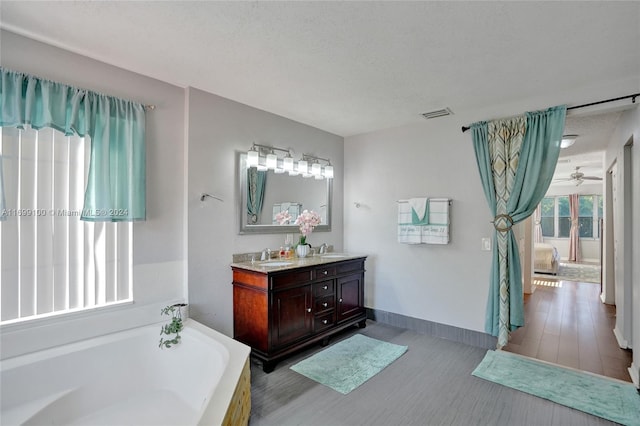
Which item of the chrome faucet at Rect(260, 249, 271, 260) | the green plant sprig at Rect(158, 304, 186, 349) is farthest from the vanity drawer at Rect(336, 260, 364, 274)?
the green plant sprig at Rect(158, 304, 186, 349)

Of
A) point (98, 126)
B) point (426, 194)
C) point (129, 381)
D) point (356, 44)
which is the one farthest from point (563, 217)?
point (98, 126)

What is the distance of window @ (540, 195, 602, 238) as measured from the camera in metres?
8.80

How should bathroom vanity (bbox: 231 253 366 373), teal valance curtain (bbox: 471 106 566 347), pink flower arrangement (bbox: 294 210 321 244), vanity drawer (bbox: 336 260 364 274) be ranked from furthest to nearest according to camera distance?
1. pink flower arrangement (bbox: 294 210 321 244)
2. vanity drawer (bbox: 336 260 364 274)
3. teal valance curtain (bbox: 471 106 566 347)
4. bathroom vanity (bbox: 231 253 366 373)

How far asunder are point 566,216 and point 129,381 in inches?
439

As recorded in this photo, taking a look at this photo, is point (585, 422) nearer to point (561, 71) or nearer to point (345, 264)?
point (345, 264)

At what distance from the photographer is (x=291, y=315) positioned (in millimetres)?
3006

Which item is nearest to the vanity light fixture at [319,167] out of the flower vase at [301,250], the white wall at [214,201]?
the white wall at [214,201]

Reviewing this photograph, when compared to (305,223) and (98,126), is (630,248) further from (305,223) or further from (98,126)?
(98,126)

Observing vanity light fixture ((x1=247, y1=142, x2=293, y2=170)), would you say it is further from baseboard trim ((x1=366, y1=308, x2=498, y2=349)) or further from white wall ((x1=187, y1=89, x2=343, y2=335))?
baseboard trim ((x1=366, y1=308, x2=498, y2=349))

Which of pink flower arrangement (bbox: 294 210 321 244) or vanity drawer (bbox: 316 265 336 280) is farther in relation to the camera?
pink flower arrangement (bbox: 294 210 321 244)

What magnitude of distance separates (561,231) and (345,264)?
8.93 metres

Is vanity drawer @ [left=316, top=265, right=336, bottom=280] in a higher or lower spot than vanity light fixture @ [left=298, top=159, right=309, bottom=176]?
lower

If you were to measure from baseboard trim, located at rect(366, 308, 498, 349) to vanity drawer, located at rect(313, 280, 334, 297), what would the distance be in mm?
1084

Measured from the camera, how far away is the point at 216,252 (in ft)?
9.93
